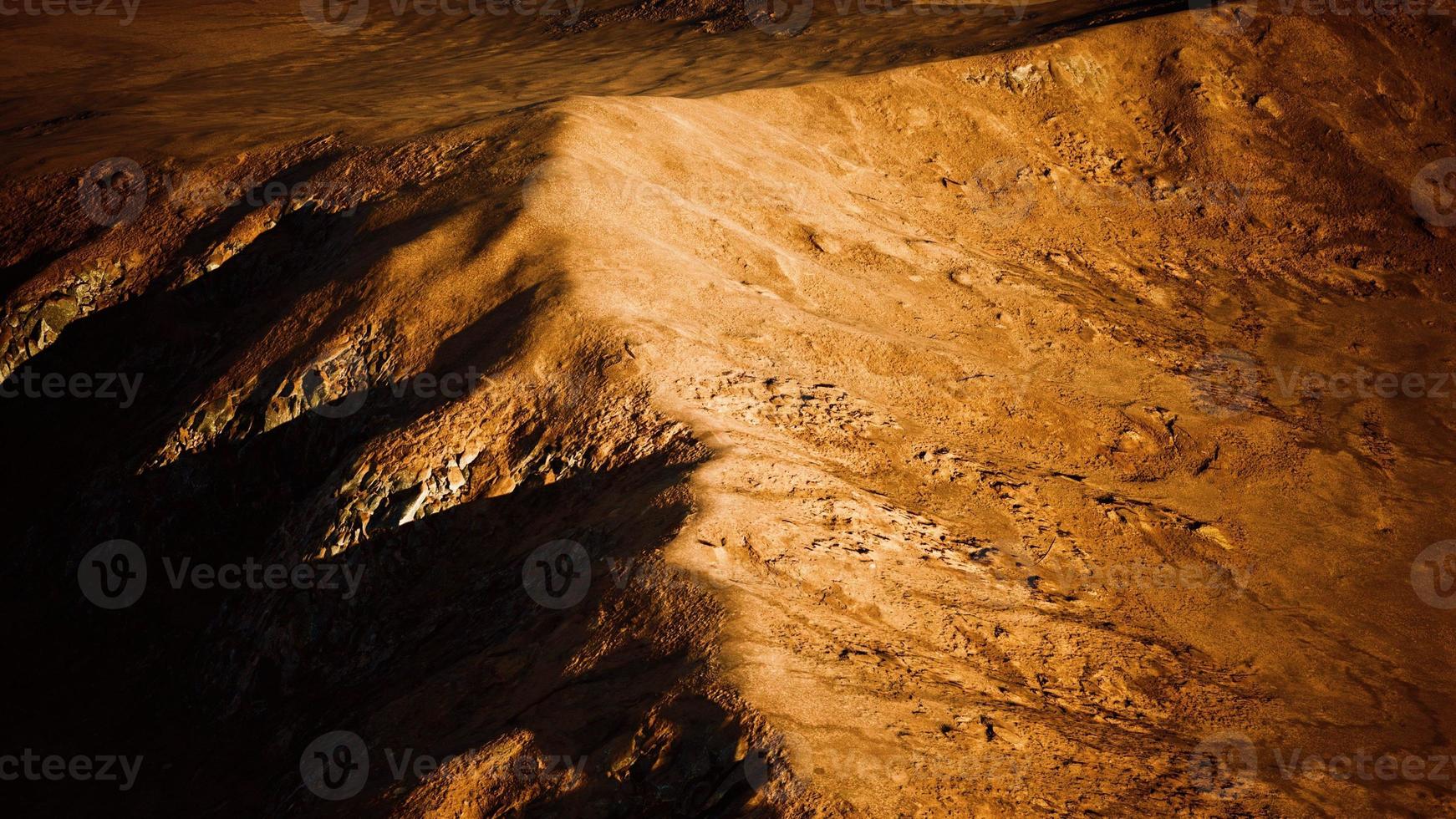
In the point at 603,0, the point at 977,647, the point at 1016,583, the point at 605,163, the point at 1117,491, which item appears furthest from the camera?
the point at 603,0

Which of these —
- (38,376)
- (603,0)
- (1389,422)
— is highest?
(603,0)

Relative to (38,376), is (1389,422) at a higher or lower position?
lower

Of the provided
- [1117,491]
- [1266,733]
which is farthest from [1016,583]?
[1117,491]

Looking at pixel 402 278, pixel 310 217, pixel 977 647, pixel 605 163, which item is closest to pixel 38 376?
pixel 310 217

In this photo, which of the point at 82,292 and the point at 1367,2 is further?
the point at 1367,2

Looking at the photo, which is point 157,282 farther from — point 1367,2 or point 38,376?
point 1367,2

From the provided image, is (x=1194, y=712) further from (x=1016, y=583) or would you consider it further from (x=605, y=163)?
(x=605, y=163)

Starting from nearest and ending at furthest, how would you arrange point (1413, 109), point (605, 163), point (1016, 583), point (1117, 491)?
point (1016, 583) < point (1117, 491) < point (605, 163) < point (1413, 109)
